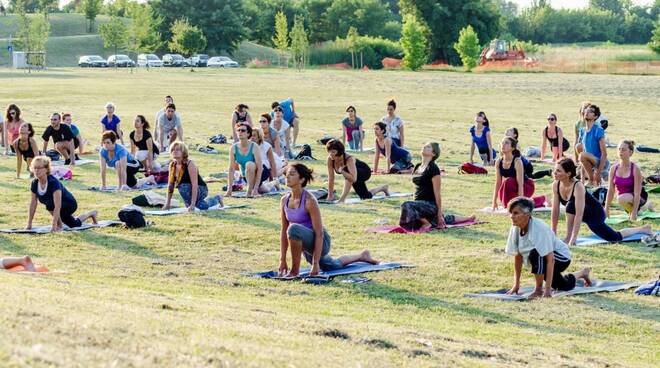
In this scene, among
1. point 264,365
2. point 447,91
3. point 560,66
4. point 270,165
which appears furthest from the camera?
point 560,66

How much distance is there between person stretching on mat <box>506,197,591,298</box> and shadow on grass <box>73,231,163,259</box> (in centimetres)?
462

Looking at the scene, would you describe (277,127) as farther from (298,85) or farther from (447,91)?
(298,85)

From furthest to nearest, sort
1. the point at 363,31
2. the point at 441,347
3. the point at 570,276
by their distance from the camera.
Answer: the point at 363,31, the point at 570,276, the point at 441,347

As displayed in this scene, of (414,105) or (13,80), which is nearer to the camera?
(414,105)

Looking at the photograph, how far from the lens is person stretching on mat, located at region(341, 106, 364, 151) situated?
90.0ft

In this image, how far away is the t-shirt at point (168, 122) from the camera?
2620 cm

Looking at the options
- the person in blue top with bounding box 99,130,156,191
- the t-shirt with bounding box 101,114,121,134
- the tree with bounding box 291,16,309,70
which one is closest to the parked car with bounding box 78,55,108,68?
the tree with bounding box 291,16,309,70

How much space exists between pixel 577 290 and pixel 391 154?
11.2m

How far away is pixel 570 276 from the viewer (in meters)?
11.9

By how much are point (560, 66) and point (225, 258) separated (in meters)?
70.6

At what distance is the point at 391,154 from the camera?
2284 centimetres

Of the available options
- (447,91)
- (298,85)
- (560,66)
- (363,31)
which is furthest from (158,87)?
(363,31)

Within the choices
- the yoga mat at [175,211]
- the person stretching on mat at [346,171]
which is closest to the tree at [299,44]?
the person stretching on mat at [346,171]

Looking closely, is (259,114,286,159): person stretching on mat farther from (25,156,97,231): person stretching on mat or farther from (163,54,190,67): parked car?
(163,54,190,67): parked car
